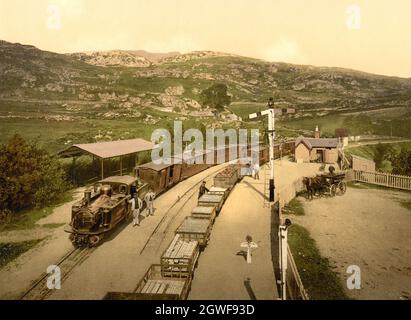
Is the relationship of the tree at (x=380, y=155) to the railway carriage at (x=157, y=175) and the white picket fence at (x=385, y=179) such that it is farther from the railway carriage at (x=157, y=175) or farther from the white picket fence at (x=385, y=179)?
the railway carriage at (x=157, y=175)

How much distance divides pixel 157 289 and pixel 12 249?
402 inches

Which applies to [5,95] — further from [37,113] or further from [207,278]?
[207,278]

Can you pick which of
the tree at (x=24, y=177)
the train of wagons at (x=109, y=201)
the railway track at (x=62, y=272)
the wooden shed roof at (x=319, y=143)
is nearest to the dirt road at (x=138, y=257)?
the railway track at (x=62, y=272)

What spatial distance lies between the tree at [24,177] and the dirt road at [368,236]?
18039 millimetres

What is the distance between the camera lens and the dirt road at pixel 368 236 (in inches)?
537

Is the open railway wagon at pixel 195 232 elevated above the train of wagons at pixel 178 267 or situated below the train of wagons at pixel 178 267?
above

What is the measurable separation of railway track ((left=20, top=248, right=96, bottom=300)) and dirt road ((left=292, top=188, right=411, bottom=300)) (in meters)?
11.3

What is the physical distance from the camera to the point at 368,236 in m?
18.6

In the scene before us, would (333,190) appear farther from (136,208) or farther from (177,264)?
(177,264)

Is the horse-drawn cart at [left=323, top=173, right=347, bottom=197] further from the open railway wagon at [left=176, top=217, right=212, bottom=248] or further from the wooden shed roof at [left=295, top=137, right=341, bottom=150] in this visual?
the wooden shed roof at [left=295, top=137, right=341, bottom=150]

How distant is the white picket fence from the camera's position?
29123 mm
